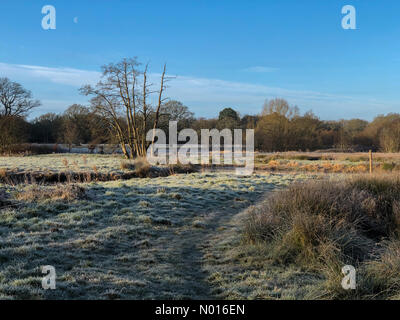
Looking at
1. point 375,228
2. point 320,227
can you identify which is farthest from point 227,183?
point 320,227

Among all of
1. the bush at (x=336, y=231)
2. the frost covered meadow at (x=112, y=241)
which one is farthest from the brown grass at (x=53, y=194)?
the bush at (x=336, y=231)

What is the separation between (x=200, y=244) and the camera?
266 inches

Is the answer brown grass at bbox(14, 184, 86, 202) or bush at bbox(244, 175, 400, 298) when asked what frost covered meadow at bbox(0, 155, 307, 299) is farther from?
bush at bbox(244, 175, 400, 298)

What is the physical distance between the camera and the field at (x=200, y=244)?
438cm

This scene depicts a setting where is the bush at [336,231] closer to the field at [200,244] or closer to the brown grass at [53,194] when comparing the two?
the field at [200,244]

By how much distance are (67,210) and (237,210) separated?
16.3 ft

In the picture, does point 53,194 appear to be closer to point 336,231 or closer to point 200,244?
point 200,244

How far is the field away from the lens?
4.38 m

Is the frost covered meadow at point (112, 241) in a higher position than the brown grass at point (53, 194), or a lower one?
lower

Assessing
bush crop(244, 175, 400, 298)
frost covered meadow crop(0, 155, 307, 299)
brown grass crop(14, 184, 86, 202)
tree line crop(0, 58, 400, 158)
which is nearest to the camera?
frost covered meadow crop(0, 155, 307, 299)

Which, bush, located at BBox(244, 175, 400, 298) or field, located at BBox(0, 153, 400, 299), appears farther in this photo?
bush, located at BBox(244, 175, 400, 298)

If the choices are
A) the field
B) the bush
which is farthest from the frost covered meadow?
the bush

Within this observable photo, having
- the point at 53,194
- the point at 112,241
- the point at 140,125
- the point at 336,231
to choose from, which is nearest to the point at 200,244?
the point at 112,241

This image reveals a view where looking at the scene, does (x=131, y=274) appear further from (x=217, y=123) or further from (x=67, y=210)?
(x=217, y=123)
